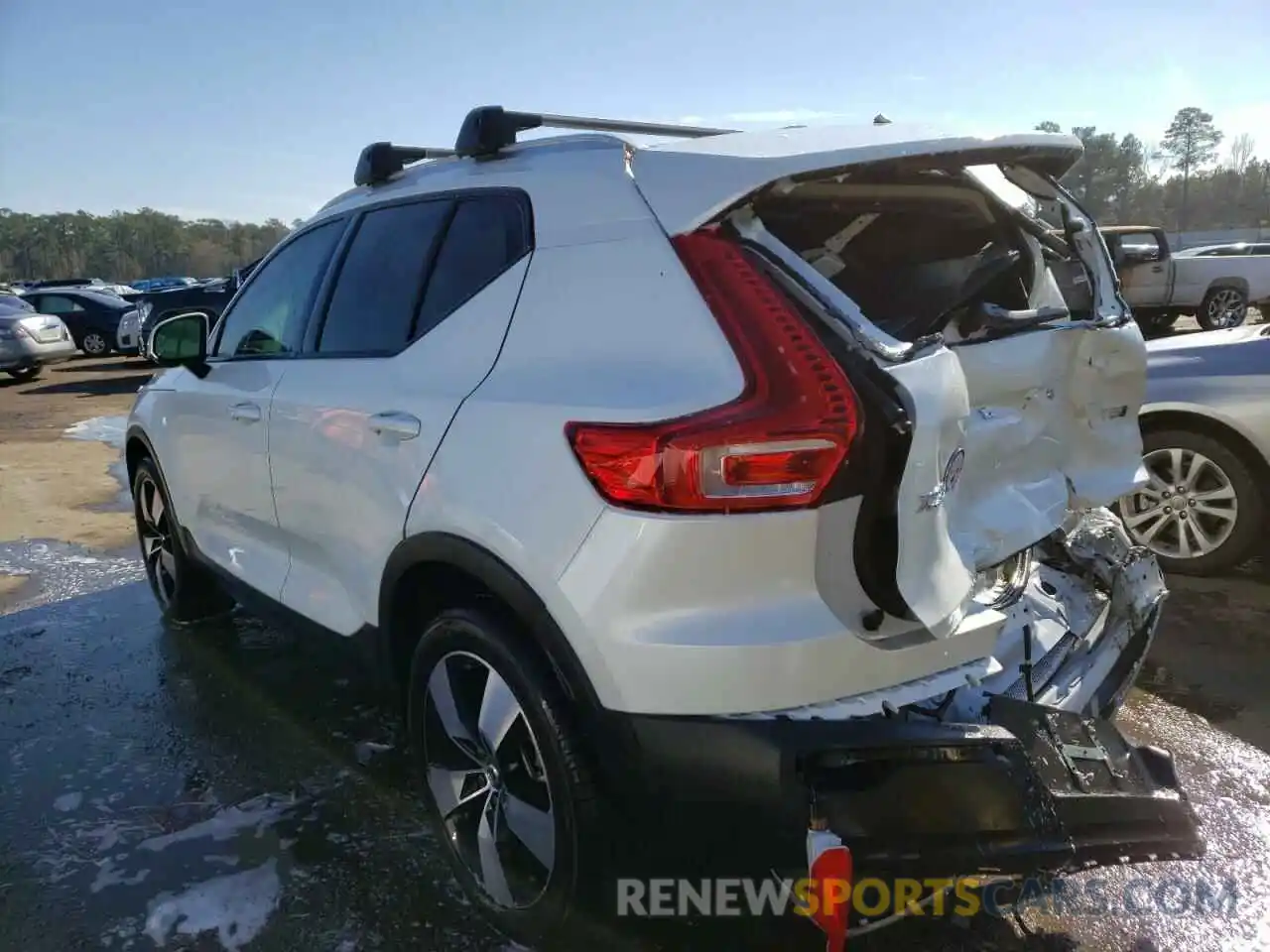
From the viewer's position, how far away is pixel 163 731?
3707mm

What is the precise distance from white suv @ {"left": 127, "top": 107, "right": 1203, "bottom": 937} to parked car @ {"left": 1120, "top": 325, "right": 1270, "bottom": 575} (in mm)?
1923

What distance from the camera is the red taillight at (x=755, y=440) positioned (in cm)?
A: 188

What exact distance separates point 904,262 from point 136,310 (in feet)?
63.8

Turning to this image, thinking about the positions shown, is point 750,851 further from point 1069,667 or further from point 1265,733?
point 1265,733

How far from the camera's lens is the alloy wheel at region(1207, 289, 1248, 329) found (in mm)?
17062

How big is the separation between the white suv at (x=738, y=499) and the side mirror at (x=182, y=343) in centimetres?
104

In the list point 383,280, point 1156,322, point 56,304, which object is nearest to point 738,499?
point 383,280

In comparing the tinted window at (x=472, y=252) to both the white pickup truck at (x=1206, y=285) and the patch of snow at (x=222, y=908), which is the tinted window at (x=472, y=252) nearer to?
the patch of snow at (x=222, y=908)

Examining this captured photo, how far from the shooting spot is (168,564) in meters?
4.81

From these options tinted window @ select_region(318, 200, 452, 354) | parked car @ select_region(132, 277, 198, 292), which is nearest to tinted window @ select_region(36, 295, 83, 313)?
parked car @ select_region(132, 277, 198, 292)

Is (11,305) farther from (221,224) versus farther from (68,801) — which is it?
(221,224)

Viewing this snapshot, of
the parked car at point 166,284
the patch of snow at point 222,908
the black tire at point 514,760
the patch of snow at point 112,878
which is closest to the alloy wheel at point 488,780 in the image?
the black tire at point 514,760

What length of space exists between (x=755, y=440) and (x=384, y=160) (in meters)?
1.96

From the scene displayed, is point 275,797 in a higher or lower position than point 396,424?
lower
